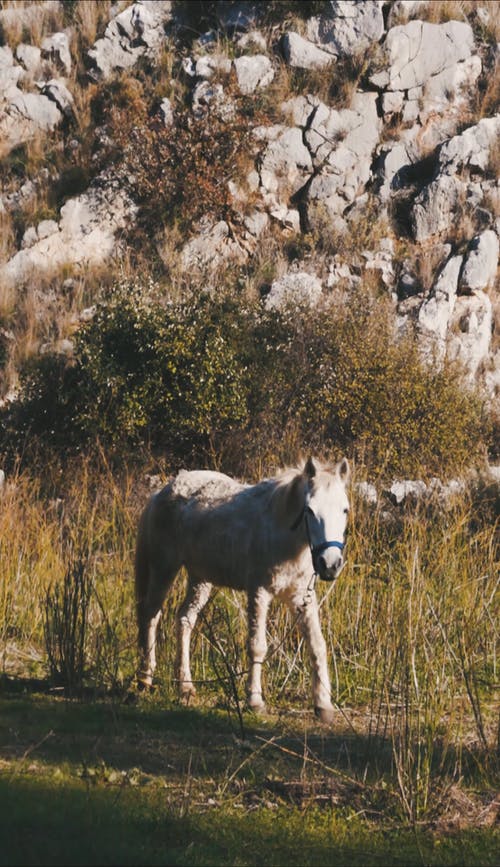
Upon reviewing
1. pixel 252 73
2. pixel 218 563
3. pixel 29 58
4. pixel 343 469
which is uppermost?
pixel 29 58

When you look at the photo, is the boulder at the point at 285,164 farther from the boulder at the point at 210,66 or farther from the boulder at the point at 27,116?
the boulder at the point at 27,116

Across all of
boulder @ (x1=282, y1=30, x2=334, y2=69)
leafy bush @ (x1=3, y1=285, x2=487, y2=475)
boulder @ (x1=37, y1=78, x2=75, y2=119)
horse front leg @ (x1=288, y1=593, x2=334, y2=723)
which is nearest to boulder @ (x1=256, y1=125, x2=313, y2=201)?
boulder @ (x1=282, y1=30, x2=334, y2=69)

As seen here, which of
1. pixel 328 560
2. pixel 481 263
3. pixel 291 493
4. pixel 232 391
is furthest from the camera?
pixel 481 263

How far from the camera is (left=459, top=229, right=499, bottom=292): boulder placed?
76.8ft

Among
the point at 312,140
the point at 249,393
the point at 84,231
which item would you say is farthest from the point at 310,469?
the point at 312,140

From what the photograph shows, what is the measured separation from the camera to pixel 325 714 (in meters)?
6.51

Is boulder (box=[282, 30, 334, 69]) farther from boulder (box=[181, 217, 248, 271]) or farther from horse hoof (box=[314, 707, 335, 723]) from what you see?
horse hoof (box=[314, 707, 335, 723])

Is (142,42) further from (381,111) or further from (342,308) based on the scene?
(342,308)

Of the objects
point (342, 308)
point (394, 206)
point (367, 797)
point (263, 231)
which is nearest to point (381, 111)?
point (394, 206)

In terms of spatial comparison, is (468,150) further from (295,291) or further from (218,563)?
(218,563)

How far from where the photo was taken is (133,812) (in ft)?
15.8

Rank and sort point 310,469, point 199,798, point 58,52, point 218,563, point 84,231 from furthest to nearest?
1. point 58,52
2. point 84,231
3. point 218,563
4. point 310,469
5. point 199,798

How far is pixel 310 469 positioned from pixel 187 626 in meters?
1.69

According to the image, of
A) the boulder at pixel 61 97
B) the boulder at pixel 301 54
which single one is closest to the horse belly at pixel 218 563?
the boulder at pixel 61 97
